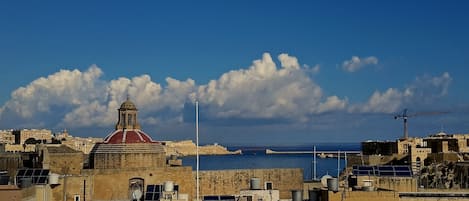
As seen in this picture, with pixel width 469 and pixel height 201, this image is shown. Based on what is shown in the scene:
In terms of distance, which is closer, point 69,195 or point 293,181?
point 69,195

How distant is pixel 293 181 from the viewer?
38.1 m

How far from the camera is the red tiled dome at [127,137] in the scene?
118 feet

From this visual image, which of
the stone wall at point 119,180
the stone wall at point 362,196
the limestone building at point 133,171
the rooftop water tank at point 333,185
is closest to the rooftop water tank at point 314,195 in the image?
the rooftop water tank at point 333,185

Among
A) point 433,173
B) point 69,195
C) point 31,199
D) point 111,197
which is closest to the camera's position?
point 31,199

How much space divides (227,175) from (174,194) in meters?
17.4

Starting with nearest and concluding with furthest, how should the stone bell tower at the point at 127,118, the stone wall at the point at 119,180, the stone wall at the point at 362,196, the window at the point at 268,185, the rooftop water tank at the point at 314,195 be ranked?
1. the stone wall at the point at 362,196
2. the rooftop water tank at the point at 314,195
3. the stone wall at the point at 119,180
4. the window at the point at 268,185
5. the stone bell tower at the point at 127,118

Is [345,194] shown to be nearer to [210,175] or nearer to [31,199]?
[31,199]

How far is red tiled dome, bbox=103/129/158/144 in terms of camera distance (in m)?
35.9

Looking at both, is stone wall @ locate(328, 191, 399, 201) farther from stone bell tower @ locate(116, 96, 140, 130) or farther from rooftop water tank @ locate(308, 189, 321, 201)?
stone bell tower @ locate(116, 96, 140, 130)

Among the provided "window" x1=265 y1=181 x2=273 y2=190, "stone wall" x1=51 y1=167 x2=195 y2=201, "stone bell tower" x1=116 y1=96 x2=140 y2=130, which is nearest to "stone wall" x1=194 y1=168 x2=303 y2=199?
"window" x1=265 y1=181 x2=273 y2=190

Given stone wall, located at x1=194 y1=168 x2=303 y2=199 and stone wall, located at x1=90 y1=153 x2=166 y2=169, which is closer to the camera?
stone wall, located at x1=90 y1=153 x2=166 y2=169

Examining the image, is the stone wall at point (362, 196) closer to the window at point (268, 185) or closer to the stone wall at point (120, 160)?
the window at point (268, 185)

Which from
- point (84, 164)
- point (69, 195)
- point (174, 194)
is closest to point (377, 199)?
point (174, 194)

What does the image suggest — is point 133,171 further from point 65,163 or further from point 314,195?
point 314,195
